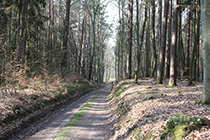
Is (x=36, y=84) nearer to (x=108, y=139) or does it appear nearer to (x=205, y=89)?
(x=108, y=139)

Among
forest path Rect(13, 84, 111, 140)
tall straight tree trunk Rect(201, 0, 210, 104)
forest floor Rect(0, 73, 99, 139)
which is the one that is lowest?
forest path Rect(13, 84, 111, 140)

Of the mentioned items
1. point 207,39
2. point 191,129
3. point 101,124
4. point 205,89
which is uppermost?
point 207,39

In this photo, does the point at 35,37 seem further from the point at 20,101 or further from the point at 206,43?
the point at 206,43

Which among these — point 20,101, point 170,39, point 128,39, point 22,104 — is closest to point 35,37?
point 20,101

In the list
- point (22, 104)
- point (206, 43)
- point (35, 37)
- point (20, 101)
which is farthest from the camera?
point (35, 37)

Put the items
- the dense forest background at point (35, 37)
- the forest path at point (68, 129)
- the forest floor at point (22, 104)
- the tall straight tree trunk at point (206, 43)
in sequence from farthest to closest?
the dense forest background at point (35, 37), the forest floor at point (22, 104), the forest path at point (68, 129), the tall straight tree trunk at point (206, 43)

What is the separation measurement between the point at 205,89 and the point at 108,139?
13.2 feet

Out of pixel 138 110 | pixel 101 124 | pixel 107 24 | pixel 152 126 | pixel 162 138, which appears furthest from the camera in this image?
pixel 107 24

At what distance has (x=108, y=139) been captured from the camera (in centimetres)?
678

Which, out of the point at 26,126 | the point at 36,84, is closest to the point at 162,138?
the point at 26,126

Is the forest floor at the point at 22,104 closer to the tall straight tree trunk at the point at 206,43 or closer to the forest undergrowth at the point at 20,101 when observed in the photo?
the forest undergrowth at the point at 20,101

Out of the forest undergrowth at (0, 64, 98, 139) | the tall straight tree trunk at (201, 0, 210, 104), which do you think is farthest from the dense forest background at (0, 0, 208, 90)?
the tall straight tree trunk at (201, 0, 210, 104)

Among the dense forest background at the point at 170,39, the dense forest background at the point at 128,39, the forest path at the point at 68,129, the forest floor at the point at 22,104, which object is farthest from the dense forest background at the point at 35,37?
the dense forest background at the point at 170,39

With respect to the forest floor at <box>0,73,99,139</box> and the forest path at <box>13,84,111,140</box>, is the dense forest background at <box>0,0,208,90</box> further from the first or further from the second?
the forest path at <box>13,84,111,140</box>
